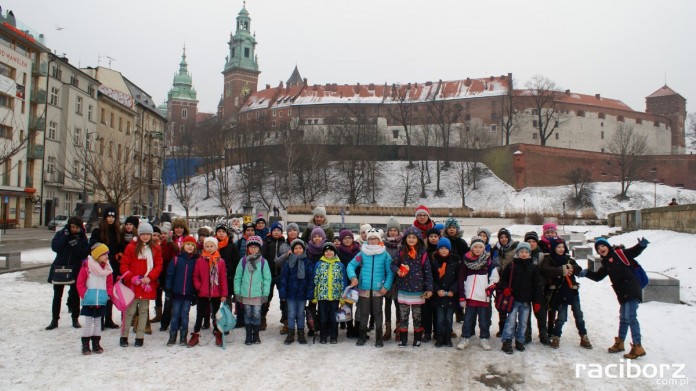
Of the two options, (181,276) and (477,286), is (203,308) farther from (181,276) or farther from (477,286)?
(477,286)

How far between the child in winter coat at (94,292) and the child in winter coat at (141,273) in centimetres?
30

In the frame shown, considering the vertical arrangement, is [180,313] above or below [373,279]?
below

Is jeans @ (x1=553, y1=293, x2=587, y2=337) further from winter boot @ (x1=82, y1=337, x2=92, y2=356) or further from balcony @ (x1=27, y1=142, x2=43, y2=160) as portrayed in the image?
balcony @ (x1=27, y1=142, x2=43, y2=160)

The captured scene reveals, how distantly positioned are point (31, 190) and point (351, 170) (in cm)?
3597

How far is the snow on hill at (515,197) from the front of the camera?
196ft

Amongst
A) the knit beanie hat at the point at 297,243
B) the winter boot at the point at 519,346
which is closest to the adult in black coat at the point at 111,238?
the knit beanie hat at the point at 297,243

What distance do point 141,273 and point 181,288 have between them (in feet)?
1.97

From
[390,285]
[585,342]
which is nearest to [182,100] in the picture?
[390,285]

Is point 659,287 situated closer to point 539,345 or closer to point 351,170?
point 539,345

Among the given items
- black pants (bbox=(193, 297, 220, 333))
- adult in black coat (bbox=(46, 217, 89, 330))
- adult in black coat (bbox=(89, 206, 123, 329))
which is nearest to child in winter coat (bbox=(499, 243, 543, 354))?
black pants (bbox=(193, 297, 220, 333))

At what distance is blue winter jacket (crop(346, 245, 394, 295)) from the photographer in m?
7.16

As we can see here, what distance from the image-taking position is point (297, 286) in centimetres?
725

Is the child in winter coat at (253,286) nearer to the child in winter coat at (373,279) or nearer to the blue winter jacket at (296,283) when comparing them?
the blue winter jacket at (296,283)

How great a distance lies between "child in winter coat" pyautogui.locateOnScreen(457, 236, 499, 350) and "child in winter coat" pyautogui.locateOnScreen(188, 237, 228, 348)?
331cm
